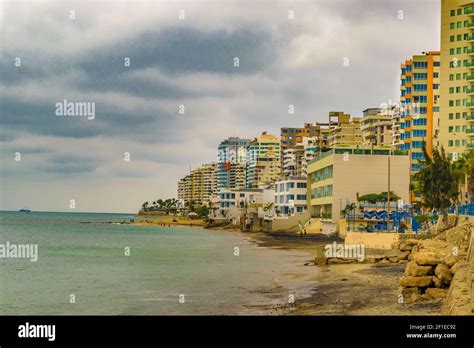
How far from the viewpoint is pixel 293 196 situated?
4680 inches

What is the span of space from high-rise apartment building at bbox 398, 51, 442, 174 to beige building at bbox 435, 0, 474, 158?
11.4m

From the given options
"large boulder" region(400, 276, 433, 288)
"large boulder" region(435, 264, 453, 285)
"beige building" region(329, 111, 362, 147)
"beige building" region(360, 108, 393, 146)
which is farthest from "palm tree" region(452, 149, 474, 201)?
"beige building" region(329, 111, 362, 147)

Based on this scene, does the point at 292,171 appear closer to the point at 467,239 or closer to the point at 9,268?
the point at 9,268

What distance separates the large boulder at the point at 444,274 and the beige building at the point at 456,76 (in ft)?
275

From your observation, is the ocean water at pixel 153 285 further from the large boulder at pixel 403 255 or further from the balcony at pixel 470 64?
the balcony at pixel 470 64

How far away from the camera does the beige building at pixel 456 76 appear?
101875 millimetres

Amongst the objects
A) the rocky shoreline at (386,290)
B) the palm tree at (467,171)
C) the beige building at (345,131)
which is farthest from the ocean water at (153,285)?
the beige building at (345,131)

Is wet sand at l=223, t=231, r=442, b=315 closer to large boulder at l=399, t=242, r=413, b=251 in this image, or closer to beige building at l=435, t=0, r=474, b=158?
large boulder at l=399, t=242, r=413, b=251

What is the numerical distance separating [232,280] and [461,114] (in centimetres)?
7681

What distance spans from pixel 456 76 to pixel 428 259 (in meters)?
90.4

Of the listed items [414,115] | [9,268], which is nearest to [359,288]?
[9,268]

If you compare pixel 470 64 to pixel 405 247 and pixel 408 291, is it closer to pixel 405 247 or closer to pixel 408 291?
pixel 405 247

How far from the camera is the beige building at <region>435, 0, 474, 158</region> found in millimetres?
101875

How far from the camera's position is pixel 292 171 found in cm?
17238
